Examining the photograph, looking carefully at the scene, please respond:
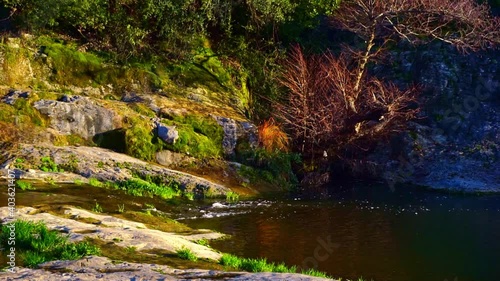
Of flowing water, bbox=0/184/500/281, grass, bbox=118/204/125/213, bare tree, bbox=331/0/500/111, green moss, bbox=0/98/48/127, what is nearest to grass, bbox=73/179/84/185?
flowing water, bbox=0/184/500/281

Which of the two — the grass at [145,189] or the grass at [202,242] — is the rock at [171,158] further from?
the grass at [202,242]

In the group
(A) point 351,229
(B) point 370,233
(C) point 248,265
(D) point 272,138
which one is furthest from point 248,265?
(D) point 272,138

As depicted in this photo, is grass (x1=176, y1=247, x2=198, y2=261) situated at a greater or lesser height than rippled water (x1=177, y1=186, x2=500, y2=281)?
greater

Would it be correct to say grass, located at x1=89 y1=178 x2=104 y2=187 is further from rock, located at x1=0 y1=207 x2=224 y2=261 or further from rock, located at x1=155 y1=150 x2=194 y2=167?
rock, located at x1=0 y1=207 x2=224 y2=261

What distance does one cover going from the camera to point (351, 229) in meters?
17.4

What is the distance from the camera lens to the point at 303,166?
27.3 meters

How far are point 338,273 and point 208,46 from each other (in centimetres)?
2112

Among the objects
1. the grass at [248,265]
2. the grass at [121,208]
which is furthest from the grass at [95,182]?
the grass at [248,265]

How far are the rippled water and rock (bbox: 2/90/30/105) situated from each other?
8.51 m

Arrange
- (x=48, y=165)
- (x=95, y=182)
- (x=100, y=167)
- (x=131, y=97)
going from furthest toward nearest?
(x=131, y=97)
(x=100, y=167)
(x=48, y=165)
(x=95, y=182)

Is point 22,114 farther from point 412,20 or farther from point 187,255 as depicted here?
point 412,20

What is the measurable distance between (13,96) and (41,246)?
1377 centimetres

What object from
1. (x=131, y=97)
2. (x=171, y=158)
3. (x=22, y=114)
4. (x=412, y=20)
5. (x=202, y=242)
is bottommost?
→ (x=202, y=242)

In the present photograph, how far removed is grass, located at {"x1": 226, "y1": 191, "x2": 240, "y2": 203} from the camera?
2063cm
